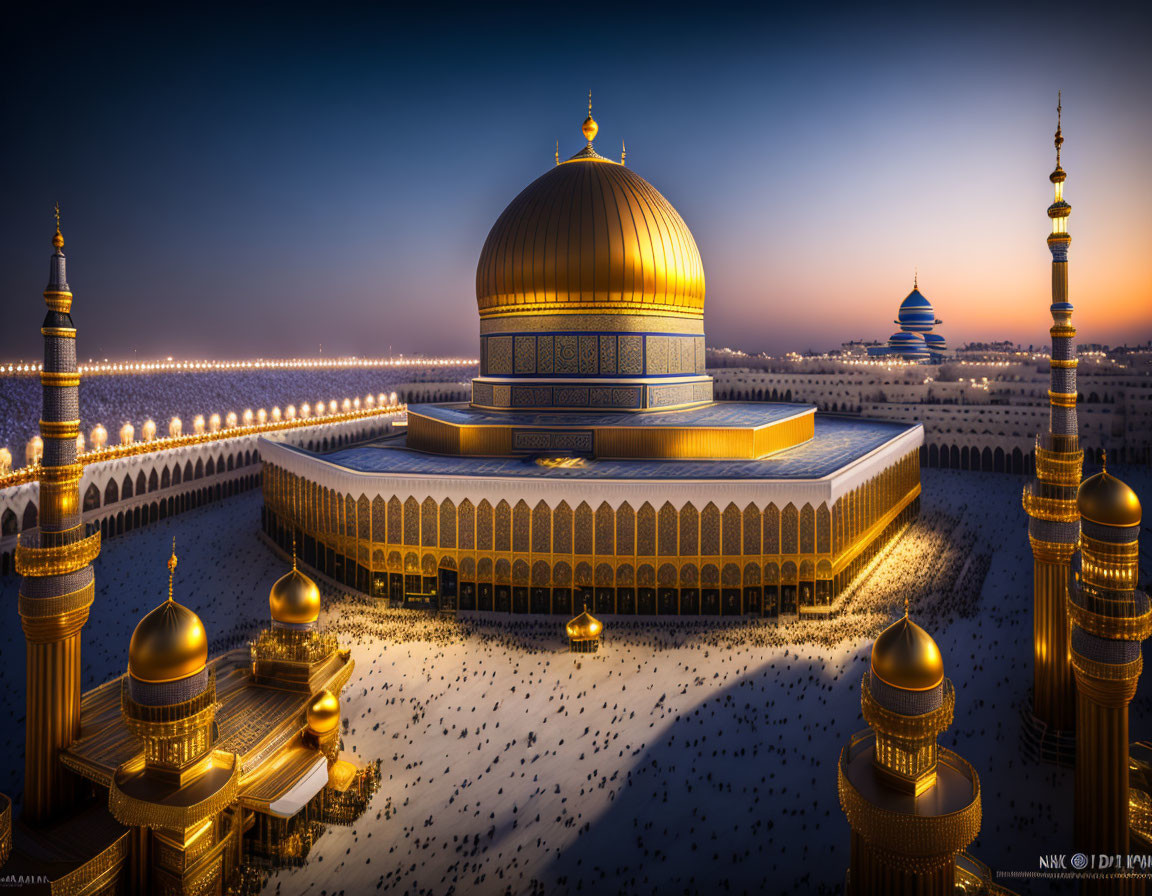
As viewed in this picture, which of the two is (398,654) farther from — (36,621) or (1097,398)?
(1097,398)

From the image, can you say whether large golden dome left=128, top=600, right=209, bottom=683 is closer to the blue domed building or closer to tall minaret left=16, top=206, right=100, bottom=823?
tall minaret left=16, top=206, right=100, bottom=823

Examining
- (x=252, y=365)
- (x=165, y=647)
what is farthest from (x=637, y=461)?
(x=252, y=365)

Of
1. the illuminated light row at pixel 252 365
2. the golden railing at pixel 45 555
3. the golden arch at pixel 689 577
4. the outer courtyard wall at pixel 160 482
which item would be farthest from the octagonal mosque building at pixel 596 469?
Result: the illuminated light row at pixel 252 365

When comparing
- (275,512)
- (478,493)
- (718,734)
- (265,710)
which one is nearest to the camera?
(265,710)

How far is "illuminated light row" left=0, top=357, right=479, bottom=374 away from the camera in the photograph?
37.6m

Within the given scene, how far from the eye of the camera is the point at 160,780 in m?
6.77

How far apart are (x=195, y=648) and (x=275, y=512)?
13.9m

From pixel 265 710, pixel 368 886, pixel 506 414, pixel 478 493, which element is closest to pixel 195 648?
pixel 265 710

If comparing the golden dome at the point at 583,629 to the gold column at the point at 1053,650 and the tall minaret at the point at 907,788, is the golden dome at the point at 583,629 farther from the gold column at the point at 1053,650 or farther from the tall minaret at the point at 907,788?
the tall minaret at the point at 907,788

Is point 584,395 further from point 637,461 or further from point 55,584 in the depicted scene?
point 55,584

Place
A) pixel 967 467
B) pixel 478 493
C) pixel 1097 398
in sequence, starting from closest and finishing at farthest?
1. pixel 478 493
2. pixel 1097 398
3. pixel 967 467

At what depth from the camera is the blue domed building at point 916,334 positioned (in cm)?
4866

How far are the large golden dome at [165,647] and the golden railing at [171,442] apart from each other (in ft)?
32.0

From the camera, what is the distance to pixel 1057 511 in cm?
909
